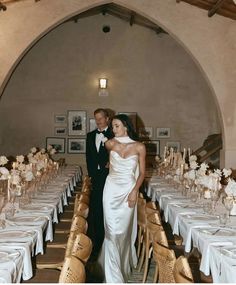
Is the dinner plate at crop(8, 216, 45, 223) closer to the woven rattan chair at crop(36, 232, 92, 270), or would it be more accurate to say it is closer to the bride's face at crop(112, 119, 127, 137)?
the woven rattan chair at crop(36, 232, 92, 270)

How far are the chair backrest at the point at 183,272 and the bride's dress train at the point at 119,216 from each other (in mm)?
2073

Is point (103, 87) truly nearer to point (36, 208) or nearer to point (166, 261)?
point (36, 208)

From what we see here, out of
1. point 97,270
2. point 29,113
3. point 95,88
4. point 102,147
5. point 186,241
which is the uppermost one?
point 95,88

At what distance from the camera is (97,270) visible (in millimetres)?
5051

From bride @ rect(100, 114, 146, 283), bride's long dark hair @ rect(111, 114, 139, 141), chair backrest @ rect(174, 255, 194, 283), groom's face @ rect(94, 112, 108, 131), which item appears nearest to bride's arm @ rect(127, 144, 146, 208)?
bride @ rect(100, 114, 146, 283)

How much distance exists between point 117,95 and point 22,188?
26.5 ft

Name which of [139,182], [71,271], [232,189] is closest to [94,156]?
[139,182]

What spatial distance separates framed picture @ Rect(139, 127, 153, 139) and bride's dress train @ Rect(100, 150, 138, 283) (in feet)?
28.5

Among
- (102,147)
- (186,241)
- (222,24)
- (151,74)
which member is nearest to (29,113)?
(151,74)

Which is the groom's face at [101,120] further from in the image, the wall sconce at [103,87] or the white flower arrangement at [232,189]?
the wall sconce at [103,87]

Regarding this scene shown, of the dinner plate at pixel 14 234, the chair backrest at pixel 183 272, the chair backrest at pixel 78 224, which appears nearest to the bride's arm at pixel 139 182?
the chair backrest at pixel 78 224

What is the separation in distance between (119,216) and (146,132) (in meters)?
8.88

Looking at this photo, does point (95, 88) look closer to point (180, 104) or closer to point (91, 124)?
point (91, 124)

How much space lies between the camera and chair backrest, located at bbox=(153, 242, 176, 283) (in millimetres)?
2811
